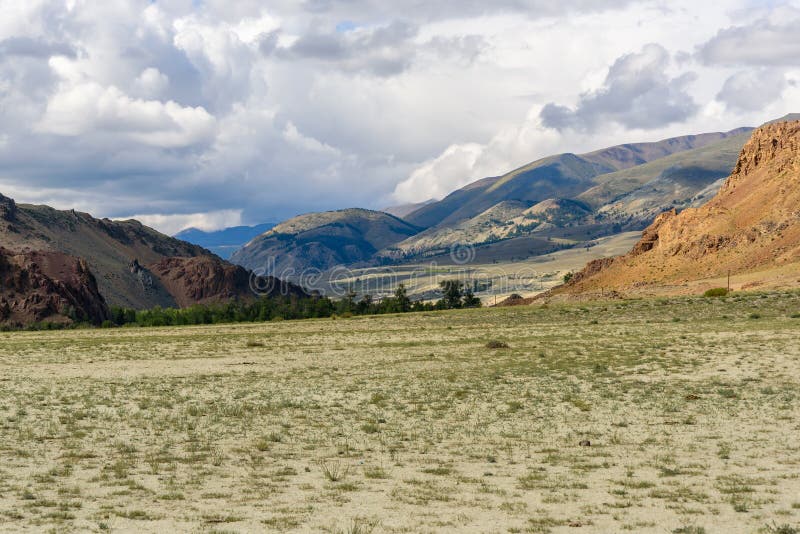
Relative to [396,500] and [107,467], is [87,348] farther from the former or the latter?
[396,500]

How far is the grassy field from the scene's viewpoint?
43.3 feet

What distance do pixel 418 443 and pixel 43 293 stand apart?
484 feet

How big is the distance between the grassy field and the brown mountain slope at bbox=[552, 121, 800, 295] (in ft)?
246

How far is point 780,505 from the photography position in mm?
13297

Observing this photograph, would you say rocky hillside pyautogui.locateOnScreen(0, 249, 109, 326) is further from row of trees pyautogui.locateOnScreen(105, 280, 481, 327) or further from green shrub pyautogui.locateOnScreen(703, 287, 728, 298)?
green shrub pyautogui.locateOnScreen(703, 287, 728, 298)

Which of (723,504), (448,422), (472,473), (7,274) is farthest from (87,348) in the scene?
(7,274)

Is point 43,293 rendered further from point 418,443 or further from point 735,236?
point 418,443

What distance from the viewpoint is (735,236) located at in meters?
124

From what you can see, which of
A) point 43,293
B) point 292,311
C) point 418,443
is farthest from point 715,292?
point 43,293

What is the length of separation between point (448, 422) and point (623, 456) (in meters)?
6.47

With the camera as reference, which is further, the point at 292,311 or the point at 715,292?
the point at 292,311

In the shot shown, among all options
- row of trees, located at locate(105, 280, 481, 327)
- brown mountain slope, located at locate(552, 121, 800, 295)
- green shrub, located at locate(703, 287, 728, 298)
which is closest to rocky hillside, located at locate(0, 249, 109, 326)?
row of trees, located at locate(105, 280, 481, 327)

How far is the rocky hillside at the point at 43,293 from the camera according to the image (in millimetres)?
143875

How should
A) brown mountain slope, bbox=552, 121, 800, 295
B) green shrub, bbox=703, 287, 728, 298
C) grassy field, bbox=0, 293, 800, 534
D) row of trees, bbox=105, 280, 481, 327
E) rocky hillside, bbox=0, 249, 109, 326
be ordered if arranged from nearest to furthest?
grassy field, bbox=0, 293, 800, 534
green shrub, bbox=703, 287, 728, 298
brown mountain slope, bbox=552, 121, 800, 295
rocky hillside, bbox=0, 249, 109, 326
row of trees, bbox=105, 280, 481, 327
